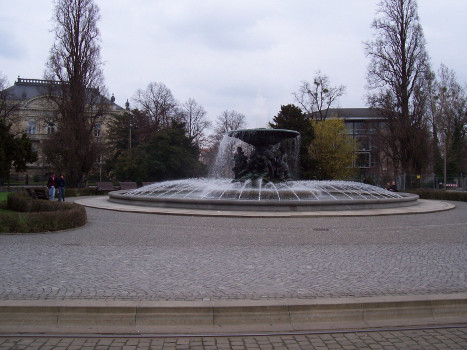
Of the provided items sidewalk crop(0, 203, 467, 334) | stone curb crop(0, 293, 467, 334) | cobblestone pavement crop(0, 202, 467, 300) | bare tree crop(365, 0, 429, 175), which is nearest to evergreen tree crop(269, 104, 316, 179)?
bare tree crop(365, 0, 429, 175)

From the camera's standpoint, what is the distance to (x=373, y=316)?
5336 millimetres

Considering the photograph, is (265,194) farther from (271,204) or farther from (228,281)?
(228,281)

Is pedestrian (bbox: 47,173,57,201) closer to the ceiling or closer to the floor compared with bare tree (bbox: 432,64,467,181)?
closer to the floor

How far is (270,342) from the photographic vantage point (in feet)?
15.0

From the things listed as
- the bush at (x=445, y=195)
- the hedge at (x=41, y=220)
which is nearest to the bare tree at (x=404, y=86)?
the bush at (x=445, y=195)

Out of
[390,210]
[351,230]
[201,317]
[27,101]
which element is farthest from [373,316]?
[27,101]

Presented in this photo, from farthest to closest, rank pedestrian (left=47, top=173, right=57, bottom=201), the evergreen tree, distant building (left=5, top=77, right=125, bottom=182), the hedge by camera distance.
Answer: distant building (left=5, top=77, right=125, bottom=182)
the evergreen tree
pedestrian (left=47, top=173, right=57, bottom=201)
the hedge

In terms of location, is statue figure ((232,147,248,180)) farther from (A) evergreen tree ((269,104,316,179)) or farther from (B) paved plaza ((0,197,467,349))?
(A) evergreen tree ((269,104,316,179))

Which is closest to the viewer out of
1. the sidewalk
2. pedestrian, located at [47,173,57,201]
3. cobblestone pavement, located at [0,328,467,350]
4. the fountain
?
cobblestone pavement, located at [0,328,467,350]

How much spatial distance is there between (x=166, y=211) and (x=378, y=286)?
12.5m

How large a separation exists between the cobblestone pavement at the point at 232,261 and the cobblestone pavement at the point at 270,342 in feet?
3.42

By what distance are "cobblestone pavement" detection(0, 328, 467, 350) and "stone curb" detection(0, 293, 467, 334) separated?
25 cm

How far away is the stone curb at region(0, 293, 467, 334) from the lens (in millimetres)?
4988

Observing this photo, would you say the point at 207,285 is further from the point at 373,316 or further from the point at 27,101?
the point at 27,101
